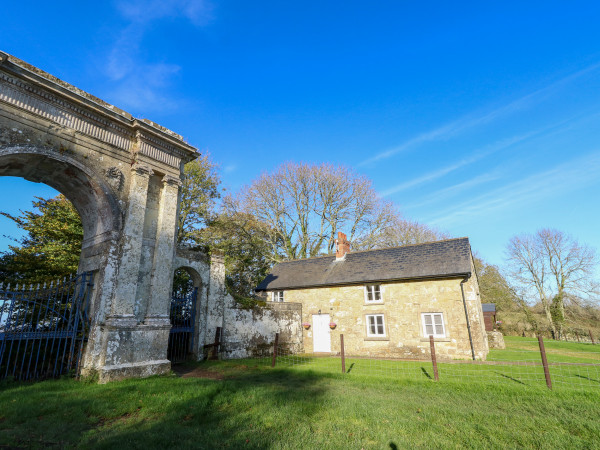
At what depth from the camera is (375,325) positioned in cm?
1623

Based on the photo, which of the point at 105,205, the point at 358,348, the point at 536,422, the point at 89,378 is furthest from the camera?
the point at 358,348

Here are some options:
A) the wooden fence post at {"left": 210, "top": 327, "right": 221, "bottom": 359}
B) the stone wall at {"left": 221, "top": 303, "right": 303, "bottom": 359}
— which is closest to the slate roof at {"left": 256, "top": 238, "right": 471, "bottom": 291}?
the stone wall at {"left": 221, "top": 303, "right": 303, "bottom": 359}

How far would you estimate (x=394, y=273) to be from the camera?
16312mm

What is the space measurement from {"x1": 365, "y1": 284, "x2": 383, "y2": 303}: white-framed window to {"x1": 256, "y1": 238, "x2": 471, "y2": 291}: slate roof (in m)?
0.47

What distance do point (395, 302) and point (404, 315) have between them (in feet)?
2.51

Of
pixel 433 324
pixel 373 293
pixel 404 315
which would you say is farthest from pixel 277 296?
pixel 433 324

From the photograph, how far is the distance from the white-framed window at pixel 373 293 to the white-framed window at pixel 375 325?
0.79 metres

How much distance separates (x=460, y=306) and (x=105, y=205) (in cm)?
1485

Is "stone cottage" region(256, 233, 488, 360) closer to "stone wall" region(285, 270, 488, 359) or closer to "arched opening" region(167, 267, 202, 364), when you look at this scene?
"stone wall" region(285, 270, 488, 359)

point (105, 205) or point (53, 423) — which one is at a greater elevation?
point (105, 205)

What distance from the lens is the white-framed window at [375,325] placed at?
16031mm

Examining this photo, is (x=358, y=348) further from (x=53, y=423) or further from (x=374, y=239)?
(x=53, y=423)

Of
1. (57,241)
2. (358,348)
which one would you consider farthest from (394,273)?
(57,241)

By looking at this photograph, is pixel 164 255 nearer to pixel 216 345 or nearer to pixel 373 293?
pixel 216 345
